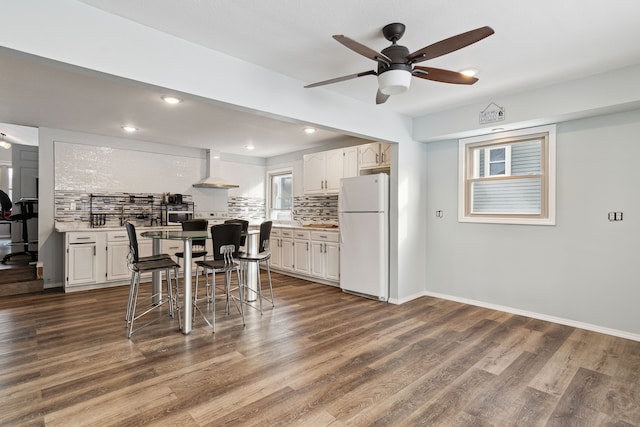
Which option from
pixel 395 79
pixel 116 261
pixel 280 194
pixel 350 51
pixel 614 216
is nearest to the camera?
pixel 395 79

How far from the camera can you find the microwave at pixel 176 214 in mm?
5902

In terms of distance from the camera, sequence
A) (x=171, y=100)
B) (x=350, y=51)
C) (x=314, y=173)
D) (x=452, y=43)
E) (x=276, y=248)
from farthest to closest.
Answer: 1. (x=276, y=248)
2. (x=314, y=173)
3. (x=171, y=100)
4. (x=350, y=51)
5. (x=452, y=43)

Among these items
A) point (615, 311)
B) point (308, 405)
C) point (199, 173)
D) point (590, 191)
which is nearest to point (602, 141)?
point (590, 191)

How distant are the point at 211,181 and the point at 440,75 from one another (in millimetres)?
4862

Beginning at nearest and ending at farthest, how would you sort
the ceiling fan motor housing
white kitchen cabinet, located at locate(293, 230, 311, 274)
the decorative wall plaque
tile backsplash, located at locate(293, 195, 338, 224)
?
the ceiling fan motor housing
the decorative wall plaque
white kitchen cabinet, located at locate(293, 230, 311, 274)
tile backsplash, located at locate(293, 195, 338, 224)

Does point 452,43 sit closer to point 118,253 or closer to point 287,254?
point 287,254

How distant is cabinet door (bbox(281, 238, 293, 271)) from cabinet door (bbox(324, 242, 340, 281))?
0.86 meters

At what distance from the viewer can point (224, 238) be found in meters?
3.28

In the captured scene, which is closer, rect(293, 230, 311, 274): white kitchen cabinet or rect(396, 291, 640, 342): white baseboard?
rect(396, 291, 640, 342): white baseboard

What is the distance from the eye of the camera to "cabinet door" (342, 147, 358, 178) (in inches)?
199

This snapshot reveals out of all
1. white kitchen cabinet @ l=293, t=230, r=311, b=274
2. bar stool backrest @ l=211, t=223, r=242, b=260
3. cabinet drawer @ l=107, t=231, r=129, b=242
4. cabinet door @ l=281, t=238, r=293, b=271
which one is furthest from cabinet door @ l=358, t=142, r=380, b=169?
cabinet drawer @ l=107, t=231, r=129, b=242

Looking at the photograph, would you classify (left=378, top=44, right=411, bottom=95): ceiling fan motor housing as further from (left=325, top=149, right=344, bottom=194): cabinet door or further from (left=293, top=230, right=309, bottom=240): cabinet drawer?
(left=293, top=230, right=309, bottom=240): cabinet drawer

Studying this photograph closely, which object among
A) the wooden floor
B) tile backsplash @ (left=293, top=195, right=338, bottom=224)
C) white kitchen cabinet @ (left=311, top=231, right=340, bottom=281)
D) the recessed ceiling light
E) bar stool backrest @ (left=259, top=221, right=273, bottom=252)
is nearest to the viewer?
the wooden floor

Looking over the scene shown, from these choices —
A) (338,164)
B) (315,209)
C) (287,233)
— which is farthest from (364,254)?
(315,209)
